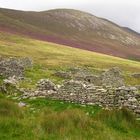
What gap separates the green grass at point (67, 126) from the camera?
1564 cm

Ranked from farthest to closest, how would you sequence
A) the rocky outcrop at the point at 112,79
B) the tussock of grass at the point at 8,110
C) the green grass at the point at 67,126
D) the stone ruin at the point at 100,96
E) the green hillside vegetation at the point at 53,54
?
the green hillside vegetation at the point at 53,54 < the rocky outcrop at the point at 112,79 < the stone ruin at the point at 100,96 < the tussock of grass at the point at 8,110 < the green grass at the point at 67,126

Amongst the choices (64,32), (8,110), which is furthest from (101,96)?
(64,32)

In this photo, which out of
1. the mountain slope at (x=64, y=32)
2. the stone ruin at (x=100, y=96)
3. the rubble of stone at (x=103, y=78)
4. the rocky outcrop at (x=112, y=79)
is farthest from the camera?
the mountain slope at (x=64, y=32)

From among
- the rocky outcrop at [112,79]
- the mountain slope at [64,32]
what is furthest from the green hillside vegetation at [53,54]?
the rocky outcrop at [112,79]

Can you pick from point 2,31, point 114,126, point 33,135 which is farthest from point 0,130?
point 2,31

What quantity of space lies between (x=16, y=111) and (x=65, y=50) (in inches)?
3337

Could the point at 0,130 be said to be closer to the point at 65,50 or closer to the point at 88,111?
the point at 88,111

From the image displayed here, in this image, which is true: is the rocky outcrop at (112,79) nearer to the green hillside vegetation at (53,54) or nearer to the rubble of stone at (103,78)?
the rubble of stone at (103,78)

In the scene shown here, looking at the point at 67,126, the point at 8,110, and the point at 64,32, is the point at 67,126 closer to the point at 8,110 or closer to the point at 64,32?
the point at 8,110

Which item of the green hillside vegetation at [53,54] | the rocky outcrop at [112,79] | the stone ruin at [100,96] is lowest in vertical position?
the green hillside vegetation at [53,54]

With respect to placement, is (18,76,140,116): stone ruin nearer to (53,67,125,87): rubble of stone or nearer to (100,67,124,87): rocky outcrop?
(53,67,125,87): rubble of stone

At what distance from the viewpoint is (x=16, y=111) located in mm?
18859

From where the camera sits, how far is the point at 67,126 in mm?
16500

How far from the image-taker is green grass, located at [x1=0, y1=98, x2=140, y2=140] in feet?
51.3
